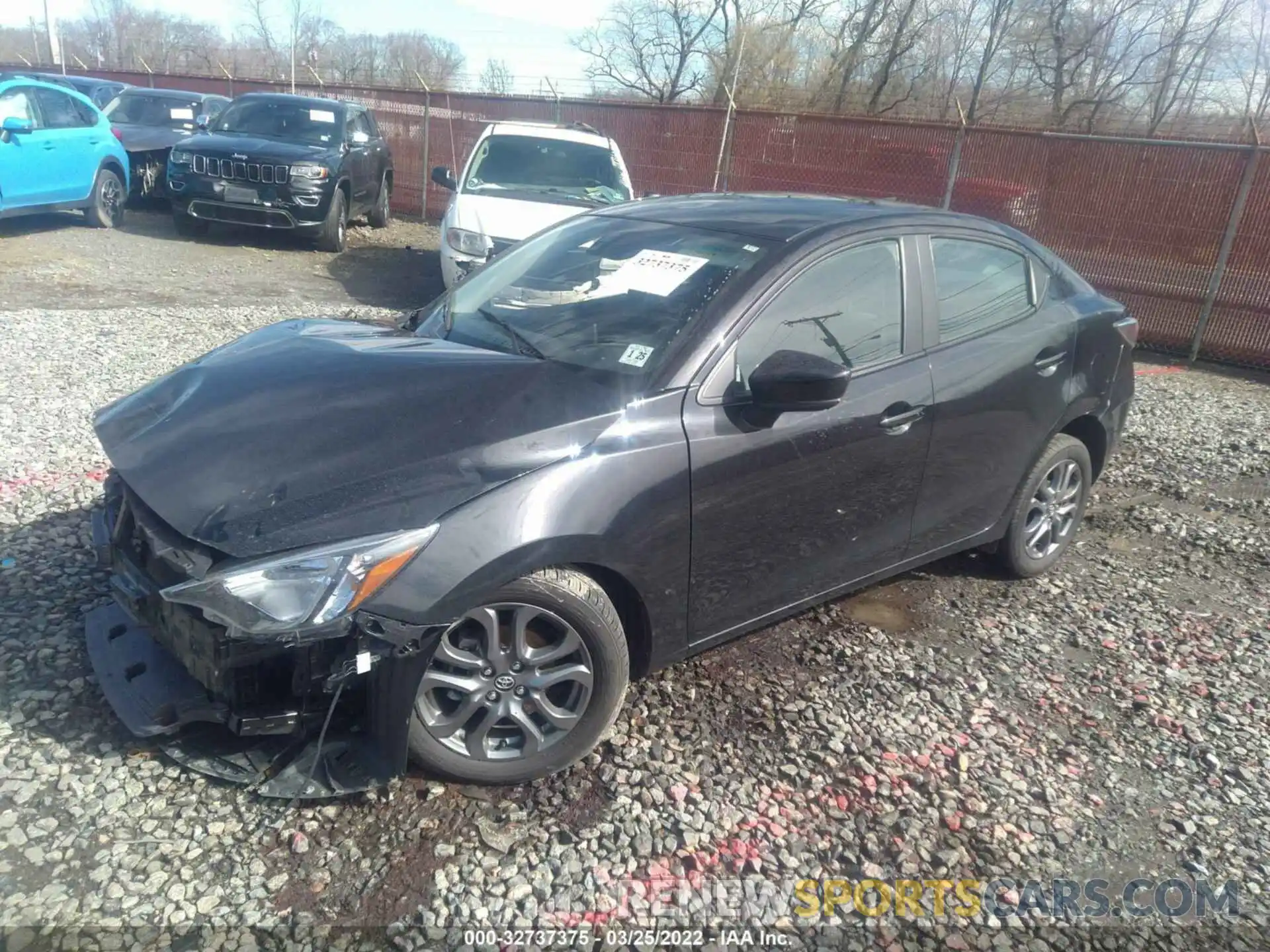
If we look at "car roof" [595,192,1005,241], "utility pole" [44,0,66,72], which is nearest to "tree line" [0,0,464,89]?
"utility pole" [44,0,66,72]

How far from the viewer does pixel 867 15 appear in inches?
1003

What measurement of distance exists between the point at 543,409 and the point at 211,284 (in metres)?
8.26

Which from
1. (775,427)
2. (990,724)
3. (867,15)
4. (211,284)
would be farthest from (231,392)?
(867,15)

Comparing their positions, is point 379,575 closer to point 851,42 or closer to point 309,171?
point 309,171

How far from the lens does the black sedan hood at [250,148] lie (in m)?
11.2

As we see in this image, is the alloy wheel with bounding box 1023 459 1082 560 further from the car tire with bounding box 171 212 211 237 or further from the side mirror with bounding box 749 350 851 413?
the car tire with bounding box 171 212 211 237

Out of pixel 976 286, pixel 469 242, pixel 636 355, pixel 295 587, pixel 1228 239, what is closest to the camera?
pixel 295 587

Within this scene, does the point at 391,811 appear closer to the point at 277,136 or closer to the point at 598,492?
the point at 598,492

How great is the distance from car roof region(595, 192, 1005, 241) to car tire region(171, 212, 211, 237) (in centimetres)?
944

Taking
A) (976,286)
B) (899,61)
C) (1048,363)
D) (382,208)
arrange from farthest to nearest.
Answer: (899,61), (382,208), (1048,363), (976,286)

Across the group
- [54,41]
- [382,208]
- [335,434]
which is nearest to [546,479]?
[335,434]

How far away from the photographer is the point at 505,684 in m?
2.82

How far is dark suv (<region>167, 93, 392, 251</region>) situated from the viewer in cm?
1125

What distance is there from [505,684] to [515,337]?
51.1 inches
